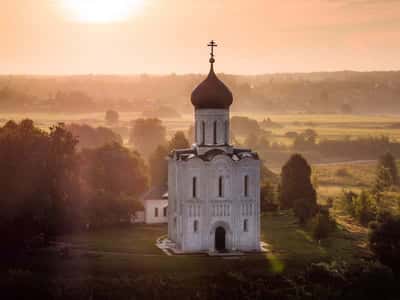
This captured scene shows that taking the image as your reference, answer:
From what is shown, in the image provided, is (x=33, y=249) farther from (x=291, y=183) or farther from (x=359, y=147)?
(x=359, y=147)

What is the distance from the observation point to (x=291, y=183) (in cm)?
4753

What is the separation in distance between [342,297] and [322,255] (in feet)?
10.5

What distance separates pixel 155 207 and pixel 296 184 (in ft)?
23.8

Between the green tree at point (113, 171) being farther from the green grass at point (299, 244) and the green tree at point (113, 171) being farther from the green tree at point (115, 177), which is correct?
the green grass at point (299, 244)

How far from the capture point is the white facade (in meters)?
36.9

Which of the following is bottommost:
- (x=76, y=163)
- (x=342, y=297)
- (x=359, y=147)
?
(x=342, y=297)

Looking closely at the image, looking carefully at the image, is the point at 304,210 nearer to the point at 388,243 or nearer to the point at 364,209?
the point at 364,209

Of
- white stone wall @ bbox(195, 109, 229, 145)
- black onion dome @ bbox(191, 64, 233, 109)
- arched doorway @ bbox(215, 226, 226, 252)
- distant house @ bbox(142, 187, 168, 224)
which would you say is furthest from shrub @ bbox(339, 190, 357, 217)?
black onion dome @ bbox(191, 64, 233, 109)

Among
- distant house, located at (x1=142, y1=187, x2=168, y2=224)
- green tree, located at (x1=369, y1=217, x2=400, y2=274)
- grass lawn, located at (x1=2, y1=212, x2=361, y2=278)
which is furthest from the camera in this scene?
distant house, located at (x1=142, y1=187, x2=168, y2=224)

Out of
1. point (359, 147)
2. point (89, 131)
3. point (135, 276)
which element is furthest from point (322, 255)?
point (359, 147)

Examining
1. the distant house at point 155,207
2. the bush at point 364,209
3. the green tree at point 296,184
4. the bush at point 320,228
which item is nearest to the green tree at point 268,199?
the green tree at point 296,184

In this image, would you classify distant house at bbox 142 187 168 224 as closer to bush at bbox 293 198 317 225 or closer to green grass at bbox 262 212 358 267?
green grass at bbox 262 212 358 267

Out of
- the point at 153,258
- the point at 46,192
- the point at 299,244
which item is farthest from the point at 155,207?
the point at 153,258

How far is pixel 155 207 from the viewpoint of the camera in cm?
4484
